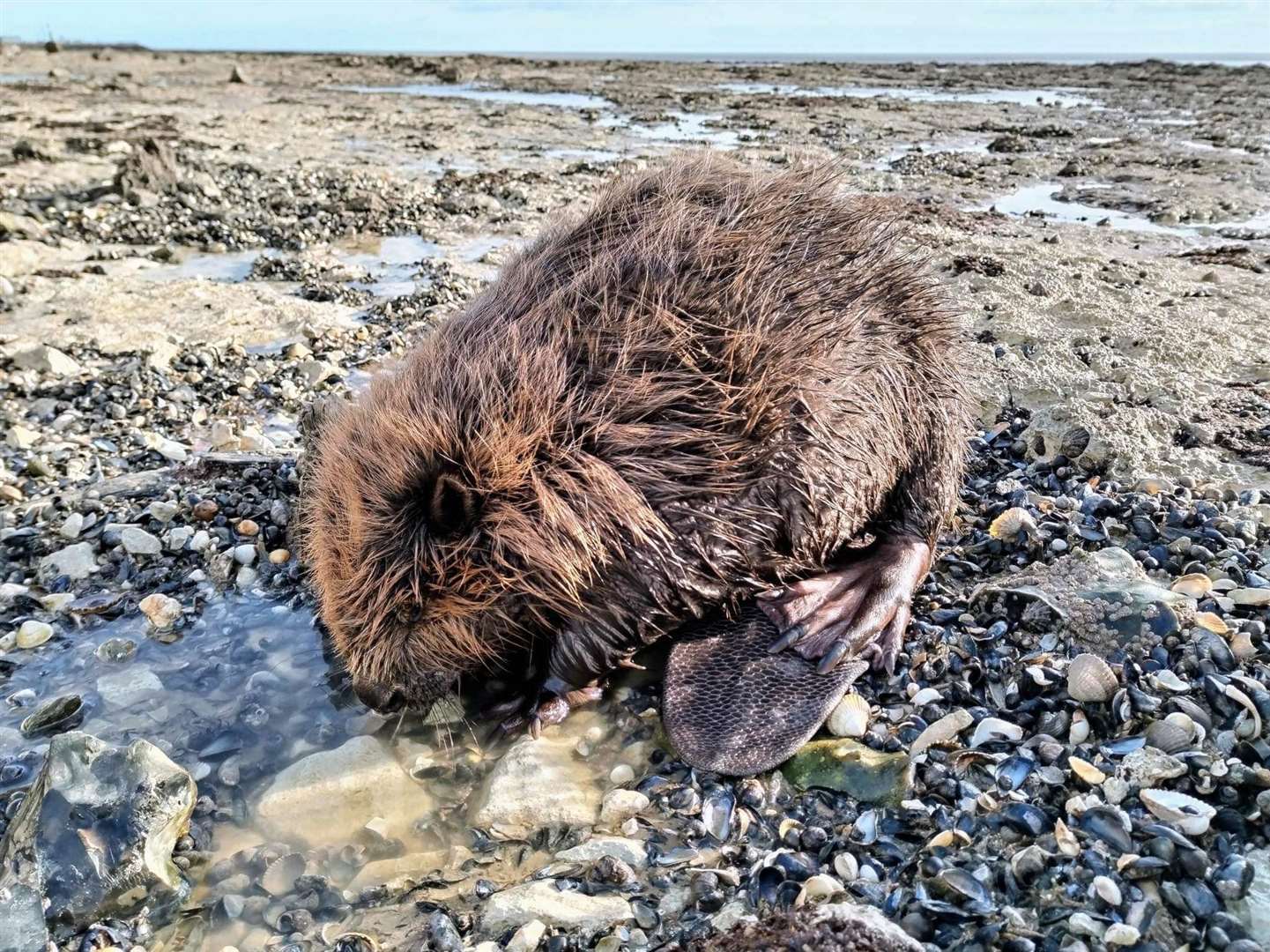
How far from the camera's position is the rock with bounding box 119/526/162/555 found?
12.5 feet

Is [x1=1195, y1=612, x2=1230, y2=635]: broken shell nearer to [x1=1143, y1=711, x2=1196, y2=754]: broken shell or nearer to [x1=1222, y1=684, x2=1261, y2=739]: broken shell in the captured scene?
[x1=1222, y1=684, x2=1261, y2=739]: broken shell

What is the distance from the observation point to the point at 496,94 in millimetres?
25938

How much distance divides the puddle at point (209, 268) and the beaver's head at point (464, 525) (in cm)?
590

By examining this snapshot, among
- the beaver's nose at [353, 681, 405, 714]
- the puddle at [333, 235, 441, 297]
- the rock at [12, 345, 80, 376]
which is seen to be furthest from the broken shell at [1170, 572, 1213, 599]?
the rock at [12, 345, 80, 376]

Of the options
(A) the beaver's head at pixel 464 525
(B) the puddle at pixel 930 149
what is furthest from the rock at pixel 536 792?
(B) the puddle at pixel 930 149

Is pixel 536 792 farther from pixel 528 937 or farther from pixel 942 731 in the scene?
pixel 942 731

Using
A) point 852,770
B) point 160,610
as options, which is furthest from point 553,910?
point 160,610

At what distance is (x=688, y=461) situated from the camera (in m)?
2.80

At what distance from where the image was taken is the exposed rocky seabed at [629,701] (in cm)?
219

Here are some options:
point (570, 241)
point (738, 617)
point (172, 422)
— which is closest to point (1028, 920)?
point (738, 617)

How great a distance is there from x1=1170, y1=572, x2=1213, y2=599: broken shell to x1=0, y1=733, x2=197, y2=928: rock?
10.9 ft

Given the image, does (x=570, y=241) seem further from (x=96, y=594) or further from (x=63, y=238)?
(x=63, y=238)

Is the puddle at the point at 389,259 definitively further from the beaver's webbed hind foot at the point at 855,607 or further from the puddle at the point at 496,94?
the puddle at the point at 496,94

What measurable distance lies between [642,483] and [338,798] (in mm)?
1365
